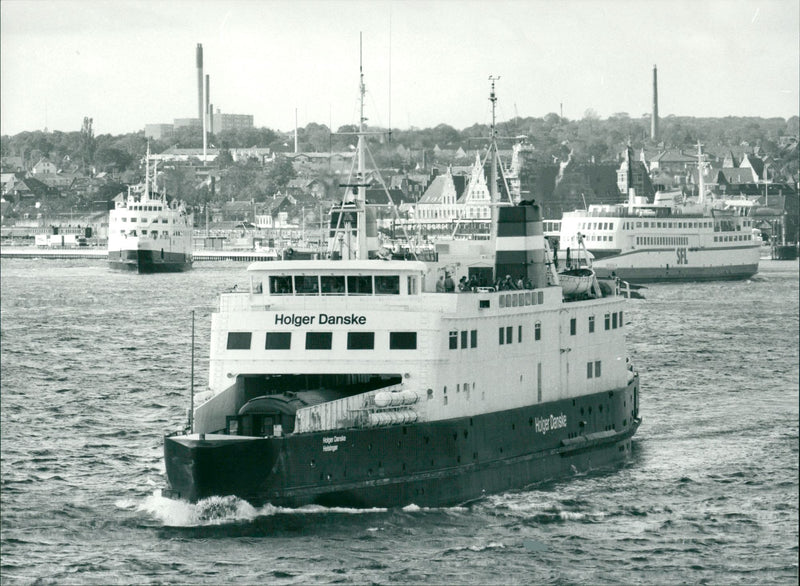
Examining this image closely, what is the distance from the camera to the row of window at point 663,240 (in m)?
125

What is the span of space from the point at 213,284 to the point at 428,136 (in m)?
87.1

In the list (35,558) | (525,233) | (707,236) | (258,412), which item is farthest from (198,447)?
(707,236)

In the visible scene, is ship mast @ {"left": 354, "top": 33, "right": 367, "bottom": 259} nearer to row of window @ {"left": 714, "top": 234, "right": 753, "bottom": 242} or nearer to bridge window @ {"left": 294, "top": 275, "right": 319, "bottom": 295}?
bridge window @ {"left": 294, "top": 275, "right": 319, "bottom": 295}

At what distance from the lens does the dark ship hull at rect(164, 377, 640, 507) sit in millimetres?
29938

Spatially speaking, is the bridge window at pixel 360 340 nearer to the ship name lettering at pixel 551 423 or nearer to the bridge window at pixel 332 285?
Answer: the bridge window at pixel 332 285

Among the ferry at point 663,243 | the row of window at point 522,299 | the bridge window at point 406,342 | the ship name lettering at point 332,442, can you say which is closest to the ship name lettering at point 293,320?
the bridge window at point 406,342

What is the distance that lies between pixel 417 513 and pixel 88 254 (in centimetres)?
14674

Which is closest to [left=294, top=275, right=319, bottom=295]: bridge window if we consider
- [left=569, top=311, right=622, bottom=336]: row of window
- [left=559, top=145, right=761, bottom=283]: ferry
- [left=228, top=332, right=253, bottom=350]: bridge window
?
[left=228, top=332, right=253, bottom=350]: bridge window

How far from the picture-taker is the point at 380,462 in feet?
102

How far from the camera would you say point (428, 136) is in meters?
198

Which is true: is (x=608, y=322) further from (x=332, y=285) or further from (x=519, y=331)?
(x=332, y=285)

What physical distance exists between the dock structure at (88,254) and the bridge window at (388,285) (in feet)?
421

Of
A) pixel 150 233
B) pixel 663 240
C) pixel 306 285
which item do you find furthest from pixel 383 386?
pixel 150 233

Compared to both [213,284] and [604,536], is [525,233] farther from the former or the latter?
[213,284]
